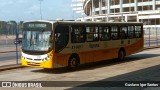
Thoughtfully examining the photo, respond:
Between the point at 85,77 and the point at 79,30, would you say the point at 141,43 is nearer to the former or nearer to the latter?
the point at 79,30

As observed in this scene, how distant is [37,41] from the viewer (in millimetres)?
18125

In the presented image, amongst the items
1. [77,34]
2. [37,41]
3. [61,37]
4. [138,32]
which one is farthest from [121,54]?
[37,41]

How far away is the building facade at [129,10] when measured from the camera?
105 m

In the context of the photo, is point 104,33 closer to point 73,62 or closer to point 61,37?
point 73,62

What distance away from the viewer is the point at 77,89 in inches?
495

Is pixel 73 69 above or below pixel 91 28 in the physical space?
below

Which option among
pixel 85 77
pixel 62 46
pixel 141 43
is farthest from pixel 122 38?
pixel 85 77

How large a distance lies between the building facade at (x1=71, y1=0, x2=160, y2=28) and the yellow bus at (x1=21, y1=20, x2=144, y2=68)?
72703 mm

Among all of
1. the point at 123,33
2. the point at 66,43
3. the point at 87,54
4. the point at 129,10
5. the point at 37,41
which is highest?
the point at 129,10

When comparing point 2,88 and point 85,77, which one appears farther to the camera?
point 85,77

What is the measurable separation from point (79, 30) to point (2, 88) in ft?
24.4

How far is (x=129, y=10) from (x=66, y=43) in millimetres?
99348

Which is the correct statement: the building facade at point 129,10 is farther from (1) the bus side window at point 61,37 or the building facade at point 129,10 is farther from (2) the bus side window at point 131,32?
(1) the bus side window at point 61,37

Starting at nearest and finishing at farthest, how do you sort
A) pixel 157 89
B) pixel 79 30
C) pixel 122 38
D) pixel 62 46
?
pixel 157 89 → pixel 62 46 → pixel 79 30 → pixel 122 38
